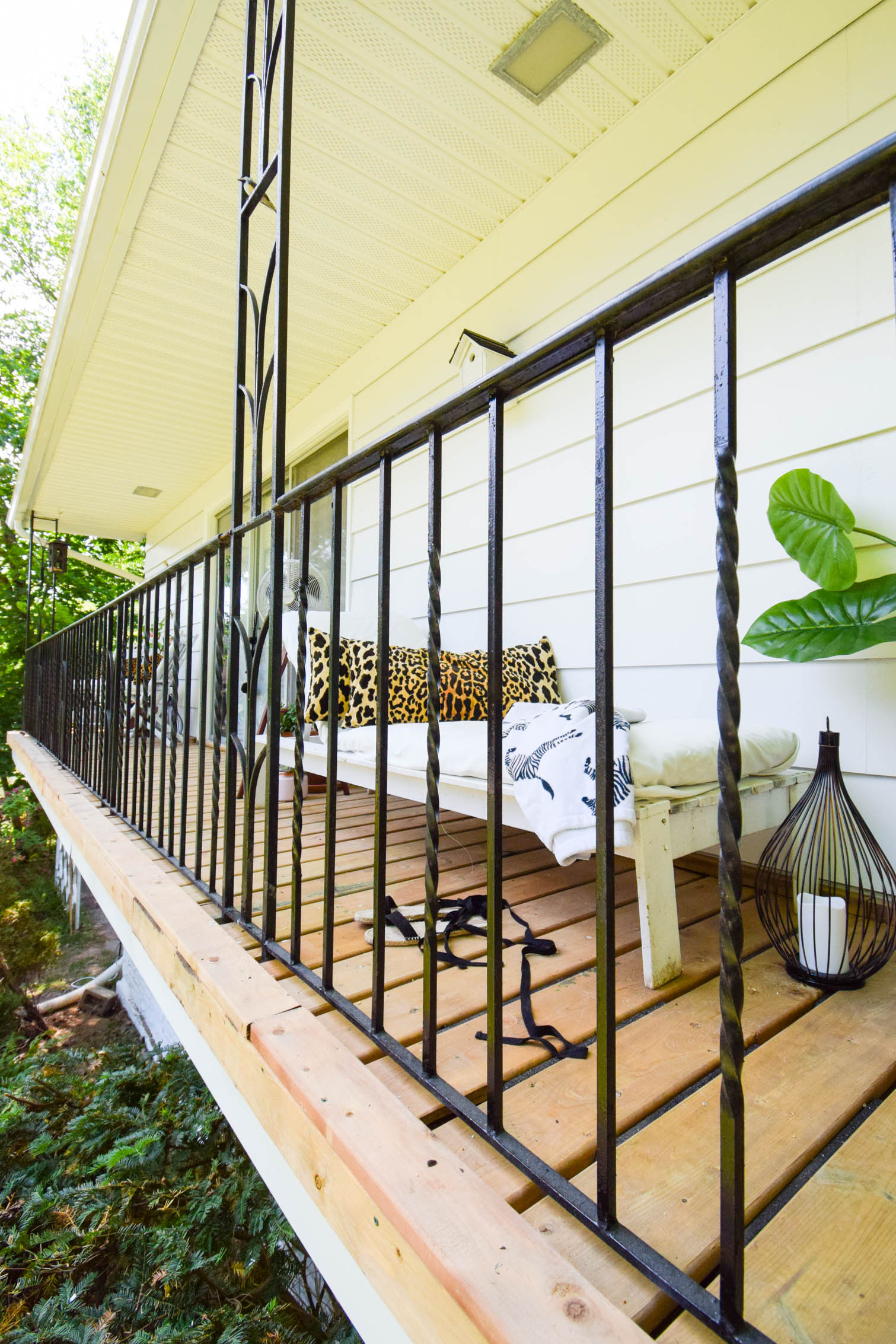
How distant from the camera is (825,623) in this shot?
1.38m

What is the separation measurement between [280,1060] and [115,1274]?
149 centimetres

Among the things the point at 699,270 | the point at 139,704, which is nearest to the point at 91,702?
the point at 139,704

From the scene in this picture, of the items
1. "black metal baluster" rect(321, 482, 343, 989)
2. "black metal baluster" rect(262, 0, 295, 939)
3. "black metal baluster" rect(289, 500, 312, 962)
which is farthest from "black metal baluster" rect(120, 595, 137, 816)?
"black metal baluster" rect(321, 482, 343, 989)

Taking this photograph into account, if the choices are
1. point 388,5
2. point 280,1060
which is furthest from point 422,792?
point 388,5

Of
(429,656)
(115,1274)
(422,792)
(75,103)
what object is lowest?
(115,1274)

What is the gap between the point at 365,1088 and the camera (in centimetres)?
78

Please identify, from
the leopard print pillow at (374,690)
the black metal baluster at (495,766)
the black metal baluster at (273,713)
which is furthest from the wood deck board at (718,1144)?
the leopard print pillow at (374,690)

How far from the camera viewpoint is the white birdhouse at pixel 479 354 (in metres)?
2.59

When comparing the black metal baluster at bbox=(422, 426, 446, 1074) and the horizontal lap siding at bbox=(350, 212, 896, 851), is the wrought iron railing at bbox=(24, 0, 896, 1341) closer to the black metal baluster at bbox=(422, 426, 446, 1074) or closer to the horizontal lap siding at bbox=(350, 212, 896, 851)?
the black metal baluster at bbox=(422, 426, 446, 1074)

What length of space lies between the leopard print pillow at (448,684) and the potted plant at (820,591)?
93 centimetres

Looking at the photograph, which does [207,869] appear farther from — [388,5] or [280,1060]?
[388,5]

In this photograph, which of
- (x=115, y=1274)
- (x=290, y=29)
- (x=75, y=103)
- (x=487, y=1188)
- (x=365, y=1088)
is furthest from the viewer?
(x=75, y=103)

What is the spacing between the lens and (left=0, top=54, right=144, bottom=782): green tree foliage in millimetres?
9055

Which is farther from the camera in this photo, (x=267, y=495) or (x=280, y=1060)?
(x=267, y=495)
